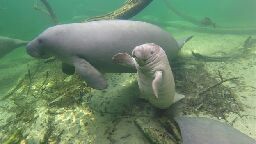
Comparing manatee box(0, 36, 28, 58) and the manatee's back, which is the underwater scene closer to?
the manatee's back

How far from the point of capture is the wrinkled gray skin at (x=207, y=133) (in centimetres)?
359

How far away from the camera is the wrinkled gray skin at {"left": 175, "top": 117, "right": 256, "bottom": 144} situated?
3.59 meters

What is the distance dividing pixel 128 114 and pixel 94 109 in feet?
2.18

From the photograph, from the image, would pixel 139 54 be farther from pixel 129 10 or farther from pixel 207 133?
pixel 129 10

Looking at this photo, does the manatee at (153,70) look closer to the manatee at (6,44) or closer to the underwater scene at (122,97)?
the underwater scene at (122,97)

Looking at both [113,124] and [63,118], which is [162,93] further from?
[63,118]

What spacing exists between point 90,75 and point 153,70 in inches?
44.4

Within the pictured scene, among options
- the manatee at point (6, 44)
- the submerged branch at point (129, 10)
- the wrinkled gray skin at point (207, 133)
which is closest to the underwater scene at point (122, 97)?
the wrinkled gray skin at point (207, 133)

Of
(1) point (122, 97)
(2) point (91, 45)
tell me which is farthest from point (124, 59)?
(1) point (122, 97)

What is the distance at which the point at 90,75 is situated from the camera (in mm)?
4492

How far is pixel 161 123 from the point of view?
14.3ft

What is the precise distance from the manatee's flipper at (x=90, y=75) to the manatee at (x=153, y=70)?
0.47 meters

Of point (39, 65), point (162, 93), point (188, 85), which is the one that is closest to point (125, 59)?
point (162, 93)

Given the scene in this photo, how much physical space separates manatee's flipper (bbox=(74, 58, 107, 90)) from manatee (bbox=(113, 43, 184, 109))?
0.47 meters
